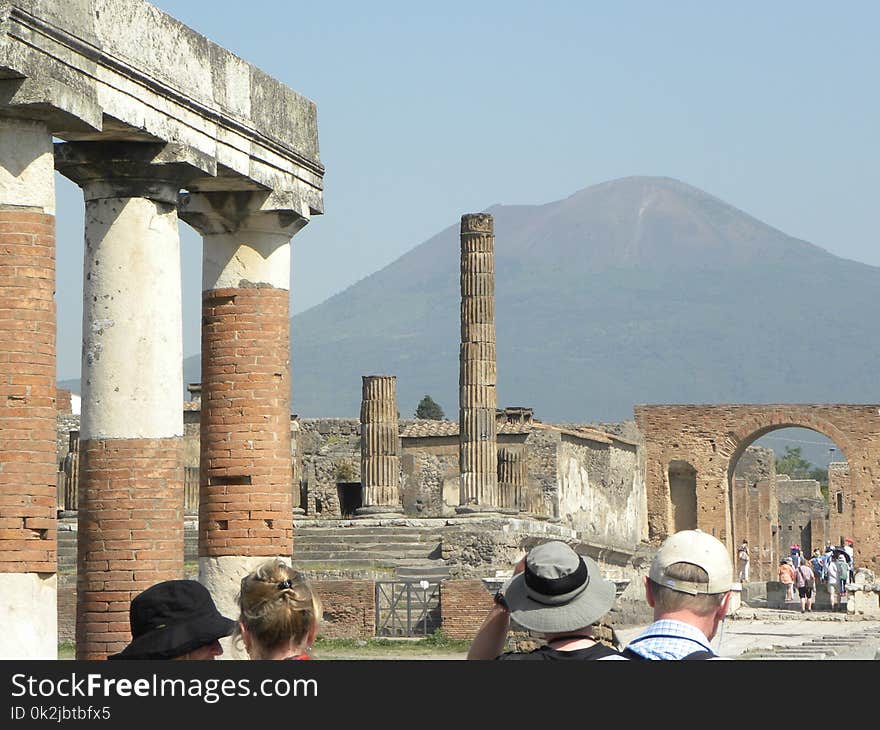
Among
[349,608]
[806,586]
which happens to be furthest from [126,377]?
[806,586]

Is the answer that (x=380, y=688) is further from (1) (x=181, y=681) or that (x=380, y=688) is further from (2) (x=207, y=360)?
(2) (x=207, y=360)

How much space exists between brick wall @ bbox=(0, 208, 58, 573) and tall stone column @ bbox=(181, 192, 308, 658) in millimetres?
2459

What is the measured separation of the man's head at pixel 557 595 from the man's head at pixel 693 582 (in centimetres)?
22

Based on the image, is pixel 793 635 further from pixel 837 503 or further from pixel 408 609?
pixel 837 503

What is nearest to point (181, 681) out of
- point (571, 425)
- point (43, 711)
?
point (43, 711)

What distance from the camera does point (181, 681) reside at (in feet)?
15.1

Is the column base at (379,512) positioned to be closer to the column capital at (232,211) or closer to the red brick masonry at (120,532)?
the column capital at (232,211)

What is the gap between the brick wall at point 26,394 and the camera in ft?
31.9

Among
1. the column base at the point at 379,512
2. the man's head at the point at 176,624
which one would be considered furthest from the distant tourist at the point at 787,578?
the man's head at the point at 176,624

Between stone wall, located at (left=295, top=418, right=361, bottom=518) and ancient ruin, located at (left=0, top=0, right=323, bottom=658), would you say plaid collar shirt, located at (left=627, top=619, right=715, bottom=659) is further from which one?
stone wall, located at (left=295, top=418, right=361, bottom=518)

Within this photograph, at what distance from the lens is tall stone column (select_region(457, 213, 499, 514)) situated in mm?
32156

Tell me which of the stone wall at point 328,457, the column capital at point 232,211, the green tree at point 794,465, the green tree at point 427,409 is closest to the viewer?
the column capital at point 232,211

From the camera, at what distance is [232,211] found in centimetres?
1266

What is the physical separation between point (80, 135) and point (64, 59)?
0.84 metres
